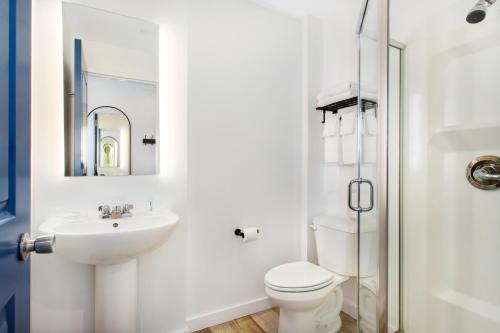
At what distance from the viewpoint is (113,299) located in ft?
4.52

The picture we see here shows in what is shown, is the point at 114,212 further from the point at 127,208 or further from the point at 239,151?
the point at 239,151

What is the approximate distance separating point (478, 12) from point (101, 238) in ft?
6.25

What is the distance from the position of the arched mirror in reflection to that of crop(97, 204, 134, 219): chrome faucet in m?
0.20

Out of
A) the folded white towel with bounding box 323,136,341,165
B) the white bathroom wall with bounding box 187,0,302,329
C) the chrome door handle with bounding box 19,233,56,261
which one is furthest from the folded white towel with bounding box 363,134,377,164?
the chrome door handle with bounding box 19,233,56,261

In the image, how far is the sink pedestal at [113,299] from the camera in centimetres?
137

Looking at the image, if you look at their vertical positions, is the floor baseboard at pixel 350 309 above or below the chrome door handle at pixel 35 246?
below

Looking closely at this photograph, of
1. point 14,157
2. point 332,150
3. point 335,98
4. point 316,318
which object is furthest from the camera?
point 332,150

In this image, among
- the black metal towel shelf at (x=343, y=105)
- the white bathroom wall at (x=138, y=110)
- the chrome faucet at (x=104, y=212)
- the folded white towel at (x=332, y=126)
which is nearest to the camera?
the black metal towel shelf at (x=343, y=105)

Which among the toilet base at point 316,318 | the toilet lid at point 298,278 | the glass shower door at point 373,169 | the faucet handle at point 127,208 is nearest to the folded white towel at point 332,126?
the glass shower door at point 373,169

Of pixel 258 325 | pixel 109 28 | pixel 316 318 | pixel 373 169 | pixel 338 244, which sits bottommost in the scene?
pixel 258 325

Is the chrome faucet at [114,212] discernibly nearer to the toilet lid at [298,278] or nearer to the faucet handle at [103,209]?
the faucet handle at [103,209]

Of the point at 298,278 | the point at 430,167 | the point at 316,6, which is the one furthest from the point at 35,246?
the point at 316,6

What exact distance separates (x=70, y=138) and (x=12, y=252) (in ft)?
3.67

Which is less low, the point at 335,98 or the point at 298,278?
the point at 335,98
